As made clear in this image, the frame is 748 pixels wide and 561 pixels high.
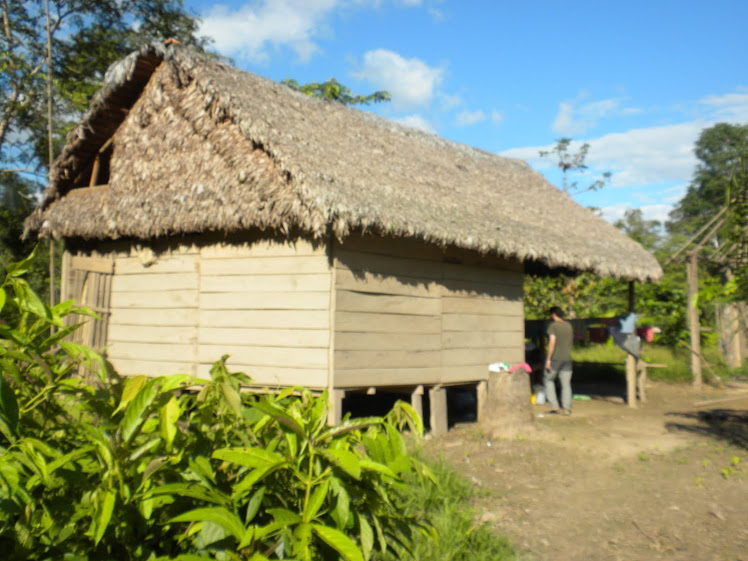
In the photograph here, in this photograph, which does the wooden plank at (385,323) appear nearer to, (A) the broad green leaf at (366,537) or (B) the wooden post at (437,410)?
(B) the wooden post at (437,410)

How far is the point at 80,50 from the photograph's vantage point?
16656 mm

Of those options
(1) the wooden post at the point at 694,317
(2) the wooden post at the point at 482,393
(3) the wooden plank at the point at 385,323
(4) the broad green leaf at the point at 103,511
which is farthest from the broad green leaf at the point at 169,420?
(1) the wooden post at the point at 694,317

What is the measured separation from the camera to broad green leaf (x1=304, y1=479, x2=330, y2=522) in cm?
100

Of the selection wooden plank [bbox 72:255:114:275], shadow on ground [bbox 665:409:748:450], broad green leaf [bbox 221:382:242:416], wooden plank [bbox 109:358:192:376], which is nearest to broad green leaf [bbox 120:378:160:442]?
broad green leaf [bbox 221:382:242:416]

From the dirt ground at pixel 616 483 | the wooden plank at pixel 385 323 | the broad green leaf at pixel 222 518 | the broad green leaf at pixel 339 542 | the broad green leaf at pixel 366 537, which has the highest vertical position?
the wooden plank at pixel 385 323

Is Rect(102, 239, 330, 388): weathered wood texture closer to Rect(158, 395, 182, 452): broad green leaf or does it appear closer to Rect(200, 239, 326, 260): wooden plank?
Rect(200, 239, 326, 260): wooden plank

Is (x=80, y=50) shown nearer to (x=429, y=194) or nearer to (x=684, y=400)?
(x=429, y=194)

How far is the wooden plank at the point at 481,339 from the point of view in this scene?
7711mm

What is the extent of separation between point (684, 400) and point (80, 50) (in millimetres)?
16760

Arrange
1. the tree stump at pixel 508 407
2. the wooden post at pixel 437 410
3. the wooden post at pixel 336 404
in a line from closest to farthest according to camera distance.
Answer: the wooden post at pixel 336 404, the tree stump at pixel 508 407, the wooden post at pixel 437 410

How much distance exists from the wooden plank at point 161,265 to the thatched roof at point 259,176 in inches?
15.7

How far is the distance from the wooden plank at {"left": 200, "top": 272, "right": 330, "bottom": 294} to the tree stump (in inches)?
101

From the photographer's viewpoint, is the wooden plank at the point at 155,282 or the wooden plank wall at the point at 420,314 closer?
the wooden plank wall at the point at 420,314

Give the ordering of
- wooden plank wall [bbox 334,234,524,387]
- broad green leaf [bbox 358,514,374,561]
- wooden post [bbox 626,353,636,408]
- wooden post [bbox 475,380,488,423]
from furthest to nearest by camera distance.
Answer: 1. wooden post [bbox 626,353,636,408]
2. wooden post [bbox 475,380,488,423]
3. wooden plank wall [bbox 334,234,524,387]
4. broad green leaf [bbox 358,514,374,561]
